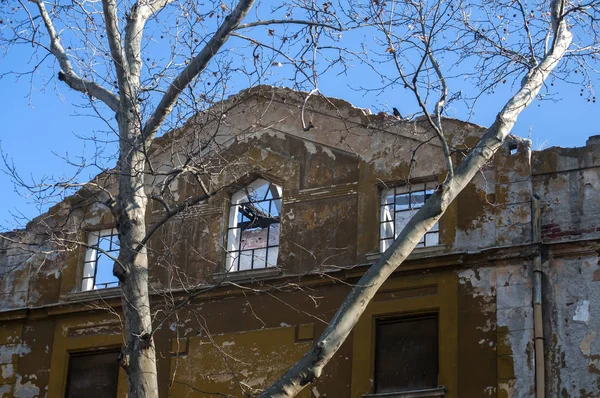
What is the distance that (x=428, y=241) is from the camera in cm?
1820

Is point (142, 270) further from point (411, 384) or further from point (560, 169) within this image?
point (560, 169)

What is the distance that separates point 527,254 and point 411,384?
2473mm

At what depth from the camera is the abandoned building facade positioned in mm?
16828

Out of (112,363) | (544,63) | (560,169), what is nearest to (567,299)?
(560,169)

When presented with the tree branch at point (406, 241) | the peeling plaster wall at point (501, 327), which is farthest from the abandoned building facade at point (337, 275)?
the tree branch at point (406, 241)

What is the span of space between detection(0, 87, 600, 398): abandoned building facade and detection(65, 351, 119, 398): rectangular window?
34 millimetres

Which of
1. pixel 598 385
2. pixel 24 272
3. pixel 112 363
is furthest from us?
pixel 24 272

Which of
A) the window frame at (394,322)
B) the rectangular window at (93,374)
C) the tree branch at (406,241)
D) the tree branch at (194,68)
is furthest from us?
the rectangular window at (93,374)

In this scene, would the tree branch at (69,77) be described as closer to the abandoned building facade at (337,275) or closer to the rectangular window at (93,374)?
the abandoned building facade at (337,275)

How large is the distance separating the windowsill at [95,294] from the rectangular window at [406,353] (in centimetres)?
469

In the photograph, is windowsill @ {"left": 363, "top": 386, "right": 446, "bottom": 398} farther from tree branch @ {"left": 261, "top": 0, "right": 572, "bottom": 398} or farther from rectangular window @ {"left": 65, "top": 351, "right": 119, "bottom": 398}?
rectangular window @ {"left": 65, "top": 351, "right": 119, "bottom": 398}

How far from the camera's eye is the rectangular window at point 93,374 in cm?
1953

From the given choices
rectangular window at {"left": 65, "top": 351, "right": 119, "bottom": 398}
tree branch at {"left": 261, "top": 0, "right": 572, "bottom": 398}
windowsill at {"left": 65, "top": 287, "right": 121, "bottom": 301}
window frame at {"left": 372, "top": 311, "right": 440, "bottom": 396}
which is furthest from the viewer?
windowsill at {"left": 65, "top": 287, "right": 121, "bottom": 301}

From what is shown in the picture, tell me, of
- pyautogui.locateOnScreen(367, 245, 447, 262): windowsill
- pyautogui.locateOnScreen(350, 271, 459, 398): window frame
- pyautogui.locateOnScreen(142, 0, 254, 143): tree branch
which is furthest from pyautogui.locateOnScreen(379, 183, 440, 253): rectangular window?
pyautogui.locateOnScreen(142, 0, 254, 143): tree branch
